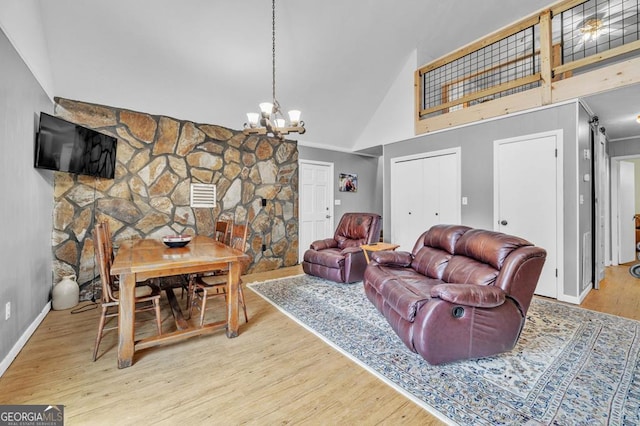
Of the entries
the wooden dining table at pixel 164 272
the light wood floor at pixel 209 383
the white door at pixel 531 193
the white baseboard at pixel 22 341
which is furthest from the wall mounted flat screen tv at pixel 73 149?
the white door at pixel 531 193

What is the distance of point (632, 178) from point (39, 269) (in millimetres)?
9571

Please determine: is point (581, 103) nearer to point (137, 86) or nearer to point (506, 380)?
point (506, 380)

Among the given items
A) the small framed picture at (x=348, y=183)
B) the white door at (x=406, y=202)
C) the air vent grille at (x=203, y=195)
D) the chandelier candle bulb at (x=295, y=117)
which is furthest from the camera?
the small framed picture at (x=348, y=183)

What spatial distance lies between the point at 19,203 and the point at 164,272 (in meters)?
1.42

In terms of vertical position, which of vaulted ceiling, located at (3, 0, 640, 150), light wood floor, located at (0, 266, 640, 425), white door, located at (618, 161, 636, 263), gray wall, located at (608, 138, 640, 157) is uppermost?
vaulted ceiling, located at (3, 0, 640, 150)

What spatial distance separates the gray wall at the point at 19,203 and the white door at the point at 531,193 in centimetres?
515

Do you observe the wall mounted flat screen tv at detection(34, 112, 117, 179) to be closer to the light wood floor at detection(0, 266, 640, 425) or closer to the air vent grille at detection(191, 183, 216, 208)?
the air vent grille at detection(191, 183, 216, 208)

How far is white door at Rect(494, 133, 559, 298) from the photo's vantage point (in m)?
3.53

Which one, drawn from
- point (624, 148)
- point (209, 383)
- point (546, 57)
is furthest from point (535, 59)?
point (209, 383)

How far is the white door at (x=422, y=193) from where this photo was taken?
4.55 m

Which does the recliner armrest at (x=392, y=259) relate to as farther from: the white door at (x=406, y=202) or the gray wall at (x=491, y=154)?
the white door at (x=406, y=202)

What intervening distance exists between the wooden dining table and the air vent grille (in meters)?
1.60

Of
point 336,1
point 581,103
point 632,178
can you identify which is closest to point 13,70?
point 336,1

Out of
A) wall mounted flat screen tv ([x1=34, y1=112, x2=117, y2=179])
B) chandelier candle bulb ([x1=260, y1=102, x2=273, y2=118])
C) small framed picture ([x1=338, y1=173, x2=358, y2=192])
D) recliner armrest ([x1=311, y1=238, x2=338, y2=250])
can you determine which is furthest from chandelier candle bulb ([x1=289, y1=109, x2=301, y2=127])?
small framed picture ([x1=338, y1=173, x2=358, y2=192])
